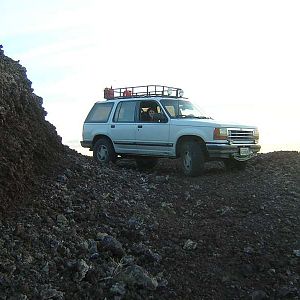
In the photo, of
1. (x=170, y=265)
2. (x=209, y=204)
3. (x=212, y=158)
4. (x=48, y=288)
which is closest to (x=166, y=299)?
(x=170, y=265)

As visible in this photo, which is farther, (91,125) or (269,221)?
(91,125)

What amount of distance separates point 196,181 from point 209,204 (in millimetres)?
1887

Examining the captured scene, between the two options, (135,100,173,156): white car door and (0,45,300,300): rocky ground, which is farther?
(135,100,173,156): white car door

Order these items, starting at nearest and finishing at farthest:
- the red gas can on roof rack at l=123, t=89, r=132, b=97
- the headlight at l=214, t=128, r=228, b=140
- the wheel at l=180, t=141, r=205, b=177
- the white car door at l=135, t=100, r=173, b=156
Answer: the headlight at l=214, t=128, r=228, b=140 < the wheel at l=180, t=141, r=205, b=177 < the white car door at l=135, t=100, r=173, b=156 < the red gas can on roof rack at l=123, t=89, r=132, b=97

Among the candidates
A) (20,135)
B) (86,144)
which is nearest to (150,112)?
(86,144)

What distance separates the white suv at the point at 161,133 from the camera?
10.7m

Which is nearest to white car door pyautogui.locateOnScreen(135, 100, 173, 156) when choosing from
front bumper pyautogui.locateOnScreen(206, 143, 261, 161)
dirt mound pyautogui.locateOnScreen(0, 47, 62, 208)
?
front bumper pyautogui.locateOnScreen(206, 143, 261, 161)

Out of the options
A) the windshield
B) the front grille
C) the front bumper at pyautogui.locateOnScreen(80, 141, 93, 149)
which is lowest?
the front bumper at pyautogui.locateOnScreen(80, 141, 93, 149)

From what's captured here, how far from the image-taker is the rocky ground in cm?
516

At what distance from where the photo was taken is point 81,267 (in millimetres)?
5230

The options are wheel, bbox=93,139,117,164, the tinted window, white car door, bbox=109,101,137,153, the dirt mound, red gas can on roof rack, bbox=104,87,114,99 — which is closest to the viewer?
the dirt mound

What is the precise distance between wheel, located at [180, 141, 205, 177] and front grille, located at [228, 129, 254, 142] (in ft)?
2.42

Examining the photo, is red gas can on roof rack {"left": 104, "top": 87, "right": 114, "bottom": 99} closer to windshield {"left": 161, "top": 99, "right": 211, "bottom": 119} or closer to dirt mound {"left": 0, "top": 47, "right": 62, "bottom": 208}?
windshield {"left": 161, "top": 99, "right": 211, "bottom": 119}

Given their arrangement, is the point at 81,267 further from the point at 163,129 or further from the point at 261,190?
the point at 163,129
